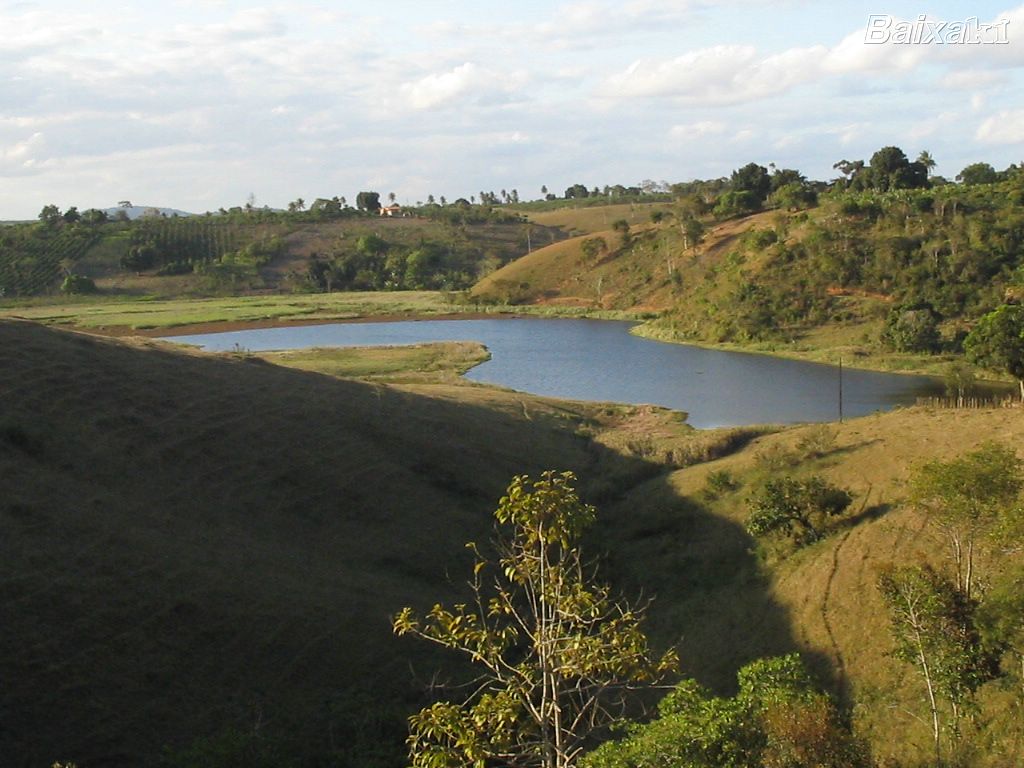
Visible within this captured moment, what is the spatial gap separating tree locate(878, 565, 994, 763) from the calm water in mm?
26749

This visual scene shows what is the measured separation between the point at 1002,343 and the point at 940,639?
24793mm

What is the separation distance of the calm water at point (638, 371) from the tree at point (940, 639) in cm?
2675

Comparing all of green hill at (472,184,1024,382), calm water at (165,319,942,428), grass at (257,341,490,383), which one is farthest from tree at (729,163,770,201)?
grass at (257,341,490,383)

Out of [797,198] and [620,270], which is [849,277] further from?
[620,270]

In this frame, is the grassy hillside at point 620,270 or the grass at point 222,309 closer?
the grass at point 222,309

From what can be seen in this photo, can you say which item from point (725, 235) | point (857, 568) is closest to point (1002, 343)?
point (857, 568)

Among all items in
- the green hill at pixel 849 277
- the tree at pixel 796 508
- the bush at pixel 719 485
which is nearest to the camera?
the tree at pixel 796 508

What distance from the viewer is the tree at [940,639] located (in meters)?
13.6

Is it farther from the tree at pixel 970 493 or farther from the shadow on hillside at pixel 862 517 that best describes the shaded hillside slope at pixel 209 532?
the tree at pixel 970 493

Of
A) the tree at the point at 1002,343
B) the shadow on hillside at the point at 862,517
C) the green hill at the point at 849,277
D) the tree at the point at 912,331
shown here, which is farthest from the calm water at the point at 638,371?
the shadow on hillside at the point at 862,517

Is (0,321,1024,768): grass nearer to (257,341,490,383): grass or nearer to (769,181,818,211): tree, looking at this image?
(257,341,490,383): grass

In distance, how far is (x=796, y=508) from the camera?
22.7m

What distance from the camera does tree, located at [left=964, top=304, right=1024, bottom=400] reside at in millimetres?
35656

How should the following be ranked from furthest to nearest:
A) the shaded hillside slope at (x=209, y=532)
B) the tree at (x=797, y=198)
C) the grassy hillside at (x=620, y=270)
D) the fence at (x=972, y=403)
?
1. the grassy hillside at (x=620, y=270)
2. the tree at (x=797, y=198)
3. the fence at (x=972, y=403)
4. the shaded hillside slope at (x=209, y=532)
